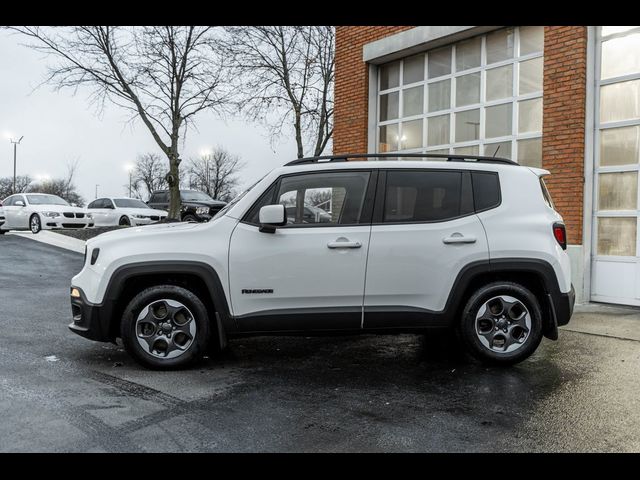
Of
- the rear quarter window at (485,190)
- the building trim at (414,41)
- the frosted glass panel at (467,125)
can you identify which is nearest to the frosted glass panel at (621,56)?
the building trim at (414,41)

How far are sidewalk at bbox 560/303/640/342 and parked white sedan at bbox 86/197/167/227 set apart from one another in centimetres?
1671

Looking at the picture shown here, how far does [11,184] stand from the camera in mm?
83188

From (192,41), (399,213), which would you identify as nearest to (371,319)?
(399,213)

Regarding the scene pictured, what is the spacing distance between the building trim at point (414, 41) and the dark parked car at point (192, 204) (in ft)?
34.1

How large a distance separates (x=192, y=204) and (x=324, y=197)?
1853cm

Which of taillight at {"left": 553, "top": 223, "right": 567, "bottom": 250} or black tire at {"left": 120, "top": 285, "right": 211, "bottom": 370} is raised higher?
taillight at {"left": 553, "top": 223, "right": 567, "bottom": 250}

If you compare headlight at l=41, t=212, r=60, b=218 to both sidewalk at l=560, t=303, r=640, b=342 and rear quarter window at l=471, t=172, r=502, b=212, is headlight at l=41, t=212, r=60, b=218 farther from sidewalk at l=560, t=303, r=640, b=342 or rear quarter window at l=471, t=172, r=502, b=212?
rear quarter window at l=471, t=172, r=502, b=212

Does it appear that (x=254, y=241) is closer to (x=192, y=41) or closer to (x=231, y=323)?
(x=231, y=323)

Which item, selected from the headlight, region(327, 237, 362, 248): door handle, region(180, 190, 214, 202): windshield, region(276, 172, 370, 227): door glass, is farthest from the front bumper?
region(180, 190, 214, 202): windshield

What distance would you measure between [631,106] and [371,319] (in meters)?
5.97

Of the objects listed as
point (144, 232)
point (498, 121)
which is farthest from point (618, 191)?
point (144, 232)

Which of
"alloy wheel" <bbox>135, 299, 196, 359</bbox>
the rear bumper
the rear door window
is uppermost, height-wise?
the rear door window

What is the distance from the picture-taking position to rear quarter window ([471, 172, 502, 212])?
5.52 m
